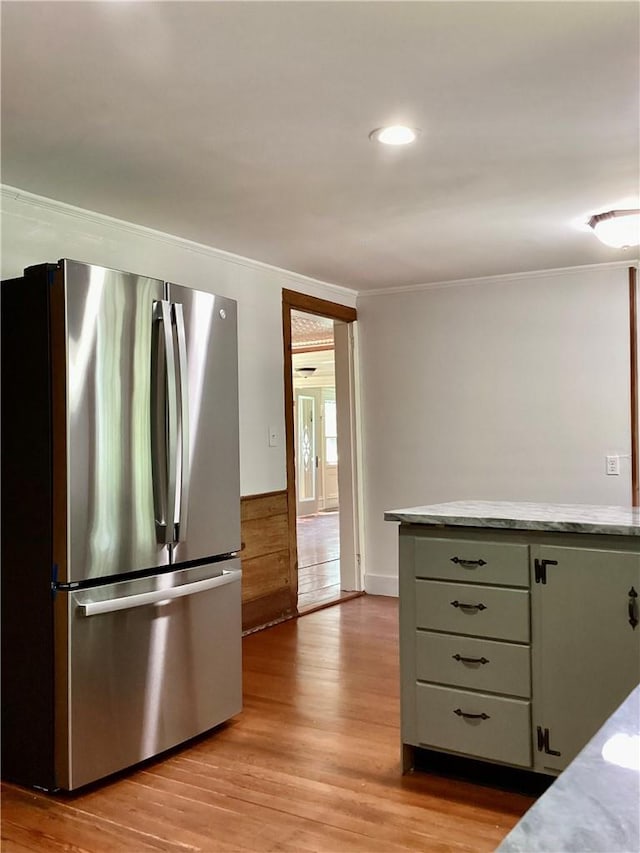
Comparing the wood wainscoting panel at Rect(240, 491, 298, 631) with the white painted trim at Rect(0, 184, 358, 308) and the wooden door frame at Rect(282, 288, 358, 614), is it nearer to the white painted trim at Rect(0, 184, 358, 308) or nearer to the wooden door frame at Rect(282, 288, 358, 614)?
the wooden door frame at Rect(282, 288, 358, 614)

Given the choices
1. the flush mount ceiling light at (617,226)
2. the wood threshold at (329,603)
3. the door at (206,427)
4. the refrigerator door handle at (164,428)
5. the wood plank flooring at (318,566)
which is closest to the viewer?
the refrigerator door handle at (164,428)

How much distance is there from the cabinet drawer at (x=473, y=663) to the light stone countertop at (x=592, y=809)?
1695mm

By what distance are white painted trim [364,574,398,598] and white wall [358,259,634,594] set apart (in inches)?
0.4

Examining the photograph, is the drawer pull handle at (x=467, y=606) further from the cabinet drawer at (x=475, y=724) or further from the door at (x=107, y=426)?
the door at (x=107, y=426)

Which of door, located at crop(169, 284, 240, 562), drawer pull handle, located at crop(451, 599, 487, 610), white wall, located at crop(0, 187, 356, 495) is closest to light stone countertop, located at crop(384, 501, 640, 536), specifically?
drawer pull handle, located at crop(451, 599, 487, 610)

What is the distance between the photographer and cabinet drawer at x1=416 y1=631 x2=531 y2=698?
2.38 meters

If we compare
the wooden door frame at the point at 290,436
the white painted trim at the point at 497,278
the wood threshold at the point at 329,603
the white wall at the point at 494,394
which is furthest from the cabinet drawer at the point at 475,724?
the white painted trim at the point at 497,278

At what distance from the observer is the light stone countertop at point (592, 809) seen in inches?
22.6

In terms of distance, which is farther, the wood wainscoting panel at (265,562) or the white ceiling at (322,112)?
the wood wainscoting panel at (265,562)

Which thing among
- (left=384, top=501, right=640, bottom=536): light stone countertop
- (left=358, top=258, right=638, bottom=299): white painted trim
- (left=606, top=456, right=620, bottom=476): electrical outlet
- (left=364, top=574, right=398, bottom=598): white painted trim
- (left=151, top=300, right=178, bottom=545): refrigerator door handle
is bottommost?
(left=364, top=574, right=398, bottom=598): white painted trim

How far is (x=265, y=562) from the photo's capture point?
182 inches

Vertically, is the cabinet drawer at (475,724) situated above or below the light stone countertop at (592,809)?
below

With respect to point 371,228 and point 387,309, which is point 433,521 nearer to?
point 371,228

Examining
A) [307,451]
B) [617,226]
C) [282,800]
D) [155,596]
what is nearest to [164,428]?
[155,596]
